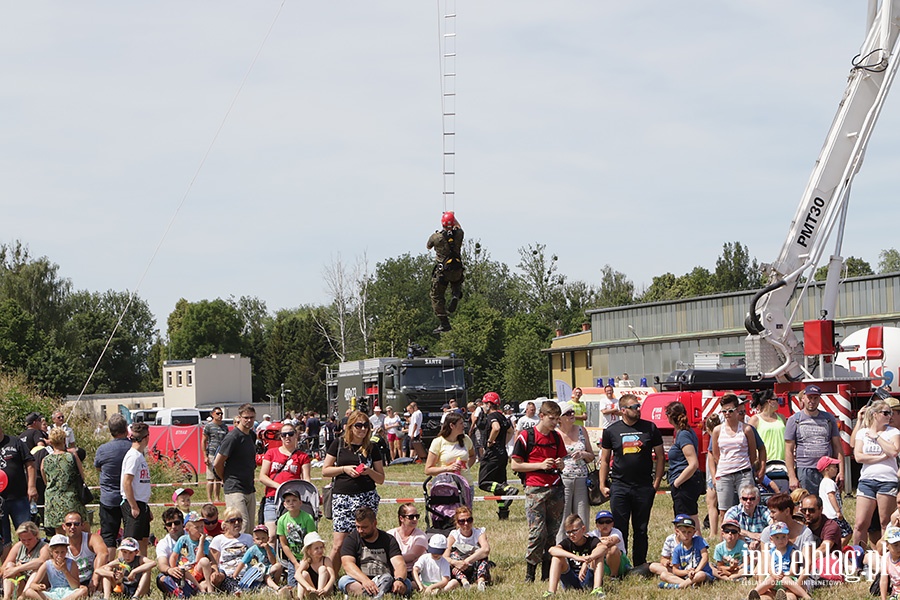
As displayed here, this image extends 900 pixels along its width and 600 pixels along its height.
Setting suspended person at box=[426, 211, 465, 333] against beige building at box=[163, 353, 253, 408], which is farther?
beige building at box=[163, 353, 253, 408]

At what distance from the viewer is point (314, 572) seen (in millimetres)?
9945

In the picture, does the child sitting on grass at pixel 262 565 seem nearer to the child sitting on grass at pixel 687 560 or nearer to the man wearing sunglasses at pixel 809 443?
the child sitting on grass at pixel 687 560

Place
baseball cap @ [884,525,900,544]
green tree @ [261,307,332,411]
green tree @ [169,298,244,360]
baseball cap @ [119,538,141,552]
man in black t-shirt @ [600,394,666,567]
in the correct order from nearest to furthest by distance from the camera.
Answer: baseball cap @ [884,525,900,544]
baseball cap @ [119,538,141,552]
man in black t-shirt @ [600,394,666,567]
green tree @ [261,307,332,411]
green tree @ [169,298,244,360]

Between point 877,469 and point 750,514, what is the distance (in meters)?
1.25

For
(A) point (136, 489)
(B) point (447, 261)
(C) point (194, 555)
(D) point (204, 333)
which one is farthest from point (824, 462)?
(D) point (204, 333)

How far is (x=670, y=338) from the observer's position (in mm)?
54719

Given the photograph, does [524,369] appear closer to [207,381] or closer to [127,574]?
[207,381]

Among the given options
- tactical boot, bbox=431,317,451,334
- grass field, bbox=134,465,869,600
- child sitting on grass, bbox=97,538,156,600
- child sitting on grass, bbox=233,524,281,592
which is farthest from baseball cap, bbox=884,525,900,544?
tactical boot, bbox=431,317,451,334

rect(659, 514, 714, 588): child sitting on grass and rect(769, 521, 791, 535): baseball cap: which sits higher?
rect(769, 521, 791, 535): baseball cap

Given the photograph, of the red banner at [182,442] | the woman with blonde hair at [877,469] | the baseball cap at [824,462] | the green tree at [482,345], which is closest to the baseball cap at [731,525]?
the woman with blonde hair at [877,469]

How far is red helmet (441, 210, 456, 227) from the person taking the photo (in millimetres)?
13787

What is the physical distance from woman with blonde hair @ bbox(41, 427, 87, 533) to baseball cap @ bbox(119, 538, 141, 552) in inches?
44.8

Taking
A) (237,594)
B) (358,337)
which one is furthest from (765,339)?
(358,337)

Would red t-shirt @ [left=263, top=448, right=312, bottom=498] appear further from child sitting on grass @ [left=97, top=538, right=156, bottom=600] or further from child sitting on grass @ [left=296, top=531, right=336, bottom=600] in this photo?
child sitting on grass @ [left=296, top=531, right=336, bottom=600]
